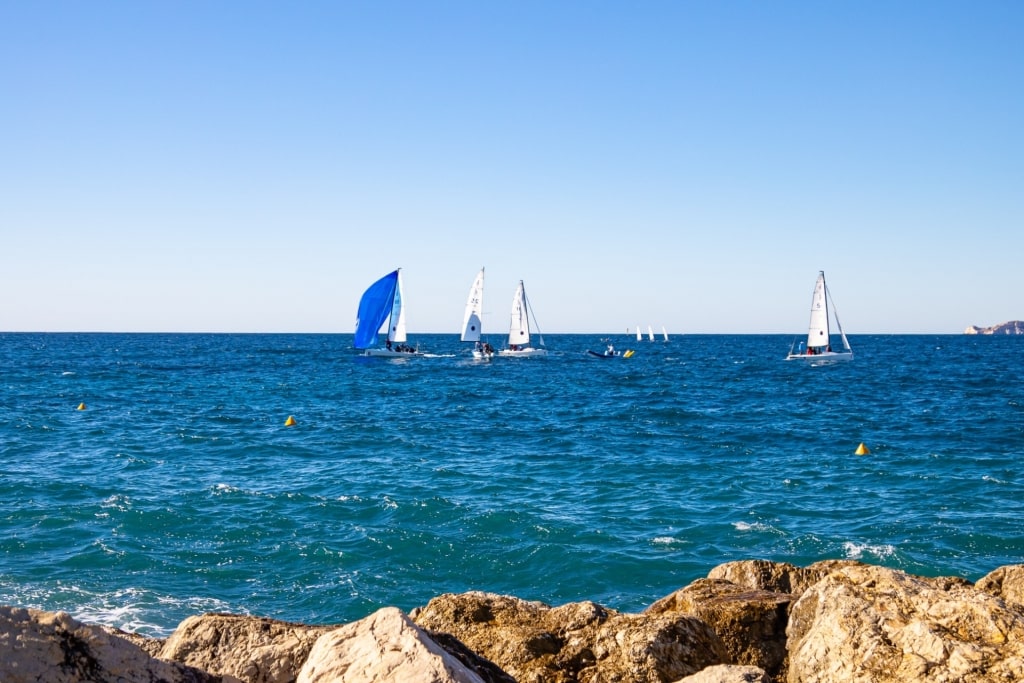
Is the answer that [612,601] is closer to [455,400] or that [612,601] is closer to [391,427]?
[391,427]

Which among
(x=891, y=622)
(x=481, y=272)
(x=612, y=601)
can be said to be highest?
(x=481, y=272)

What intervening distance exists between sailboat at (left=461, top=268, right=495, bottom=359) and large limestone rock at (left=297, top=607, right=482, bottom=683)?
264 feet

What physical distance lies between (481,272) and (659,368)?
21.6 meters

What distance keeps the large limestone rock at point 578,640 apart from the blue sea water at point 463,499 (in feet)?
20.2

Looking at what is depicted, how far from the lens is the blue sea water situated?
14992 millimetres

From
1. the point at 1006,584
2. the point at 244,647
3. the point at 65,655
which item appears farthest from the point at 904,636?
the point at 65,655

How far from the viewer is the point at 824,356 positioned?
275 ft

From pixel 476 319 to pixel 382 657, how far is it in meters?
84.2

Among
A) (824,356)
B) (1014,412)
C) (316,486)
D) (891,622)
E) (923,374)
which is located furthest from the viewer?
(824,356)

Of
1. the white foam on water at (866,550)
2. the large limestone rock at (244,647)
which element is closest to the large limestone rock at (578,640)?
the large limestone rock at (244,647)

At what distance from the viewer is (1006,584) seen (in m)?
8.77

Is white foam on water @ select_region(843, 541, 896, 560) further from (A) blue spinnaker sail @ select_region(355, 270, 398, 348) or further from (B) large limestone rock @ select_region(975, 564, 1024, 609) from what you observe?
(A) blue spinnaker sail @ select_region(355, 270, 398, 348)

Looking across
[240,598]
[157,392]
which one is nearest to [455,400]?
[157,392]

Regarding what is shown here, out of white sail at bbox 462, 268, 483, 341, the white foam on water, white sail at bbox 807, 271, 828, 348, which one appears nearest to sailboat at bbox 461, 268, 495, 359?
white sail at bbox 462, 268, 483, 341
